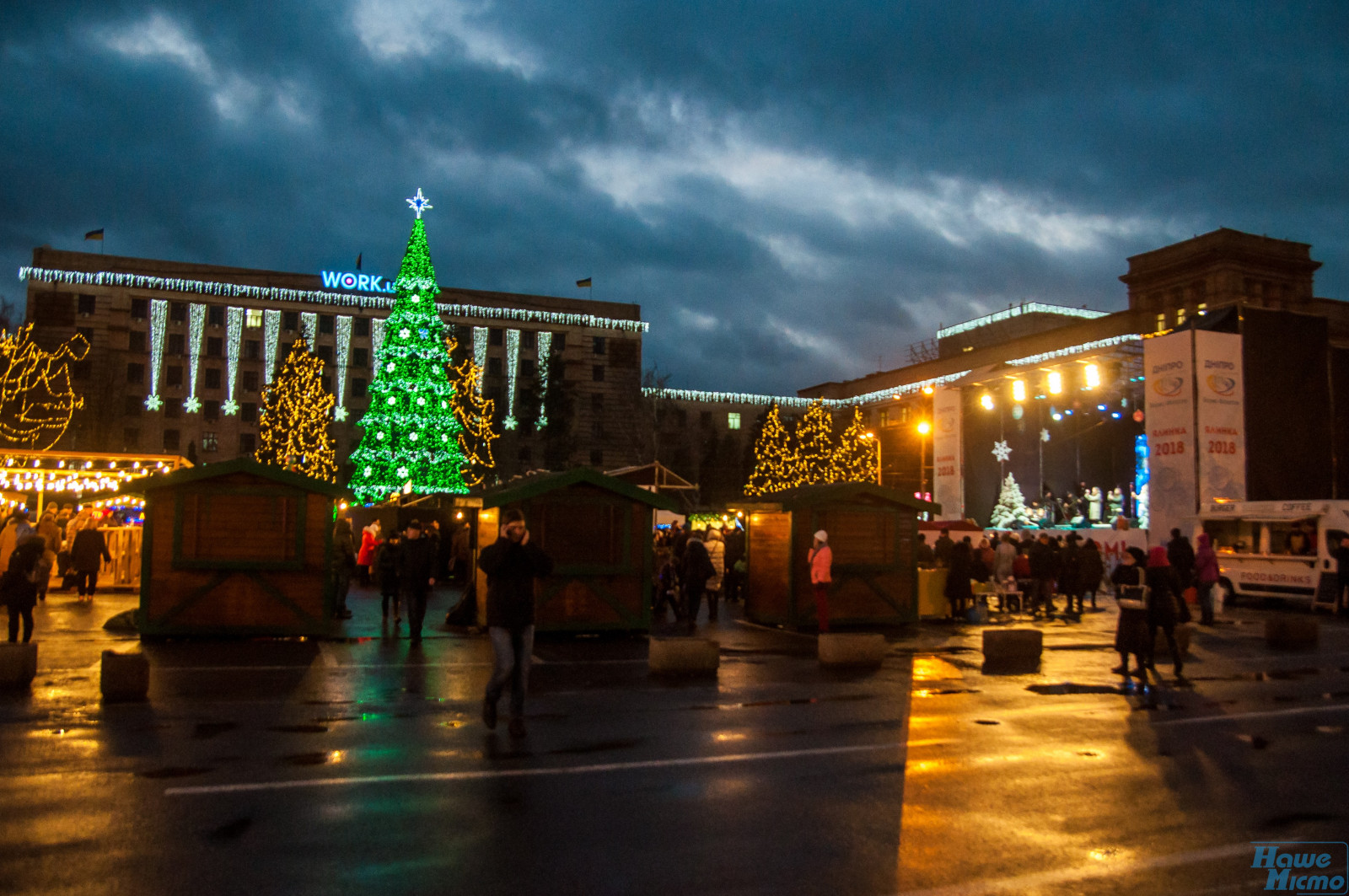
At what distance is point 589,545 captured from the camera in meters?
16.1

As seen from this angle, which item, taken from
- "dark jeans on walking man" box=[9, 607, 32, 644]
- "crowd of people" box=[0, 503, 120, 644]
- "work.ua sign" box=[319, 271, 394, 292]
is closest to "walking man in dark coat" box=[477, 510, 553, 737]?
"crowd of people" box=[0, 503, 120, 644]

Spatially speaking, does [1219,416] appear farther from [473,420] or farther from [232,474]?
[473,420]

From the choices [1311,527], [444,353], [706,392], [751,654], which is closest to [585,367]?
[706,392]

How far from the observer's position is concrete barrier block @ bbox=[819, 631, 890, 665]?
13.0 meters

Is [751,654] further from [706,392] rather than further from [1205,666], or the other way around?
[706,392]

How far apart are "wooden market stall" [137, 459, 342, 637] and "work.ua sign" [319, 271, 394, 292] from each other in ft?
198

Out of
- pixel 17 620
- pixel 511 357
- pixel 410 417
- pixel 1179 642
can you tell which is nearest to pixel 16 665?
pixel 17 620

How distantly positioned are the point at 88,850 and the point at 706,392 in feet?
254

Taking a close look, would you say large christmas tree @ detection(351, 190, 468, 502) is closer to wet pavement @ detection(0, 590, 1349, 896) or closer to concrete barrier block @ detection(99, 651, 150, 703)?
wet pavement @ detection(0, 590, 1349, 896)

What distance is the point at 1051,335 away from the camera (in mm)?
58062

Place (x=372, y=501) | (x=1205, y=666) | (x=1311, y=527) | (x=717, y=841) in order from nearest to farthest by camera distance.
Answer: (x=717, y=841)
(x=1205, y=666)
(x=1311, y=527)
(x=372, y=501)

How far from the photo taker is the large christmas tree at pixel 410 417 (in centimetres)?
3506

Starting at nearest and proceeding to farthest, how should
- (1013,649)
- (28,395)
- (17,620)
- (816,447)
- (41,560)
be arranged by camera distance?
(17,620)
(1013,649)
(41,560)
(28,395)
(816,447)

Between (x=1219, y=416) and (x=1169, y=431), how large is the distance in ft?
4.15
